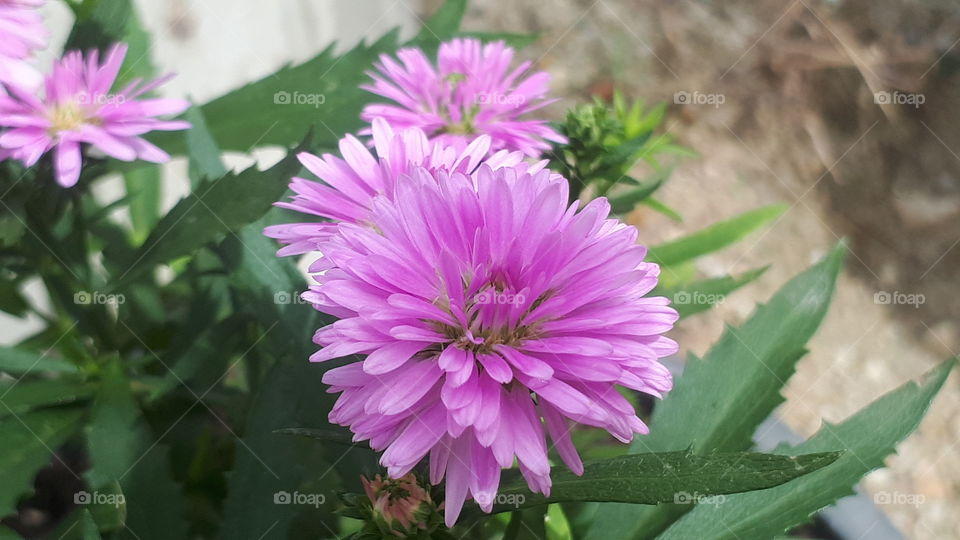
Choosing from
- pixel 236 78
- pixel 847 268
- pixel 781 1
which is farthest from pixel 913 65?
pixel 236 78

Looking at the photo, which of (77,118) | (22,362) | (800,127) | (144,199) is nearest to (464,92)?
(77,118)

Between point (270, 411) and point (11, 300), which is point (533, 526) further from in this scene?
point (11, 300)

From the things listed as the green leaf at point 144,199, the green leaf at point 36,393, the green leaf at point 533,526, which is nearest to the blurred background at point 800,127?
the green leaf at point 144,199

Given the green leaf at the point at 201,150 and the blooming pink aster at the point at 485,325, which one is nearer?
the blooming pink aster at the point at 485,325

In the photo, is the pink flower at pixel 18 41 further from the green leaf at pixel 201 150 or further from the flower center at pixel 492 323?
the flower center at pixel 492 323

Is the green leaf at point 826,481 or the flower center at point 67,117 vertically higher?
the green leaf at point 826,481

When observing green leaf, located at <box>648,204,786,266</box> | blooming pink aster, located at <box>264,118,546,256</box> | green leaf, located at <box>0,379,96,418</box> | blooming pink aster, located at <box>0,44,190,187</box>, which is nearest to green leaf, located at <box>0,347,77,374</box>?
green leaf, located at <box>0,379,96,418</box>

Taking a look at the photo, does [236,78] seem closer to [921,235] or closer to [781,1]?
[781,1]

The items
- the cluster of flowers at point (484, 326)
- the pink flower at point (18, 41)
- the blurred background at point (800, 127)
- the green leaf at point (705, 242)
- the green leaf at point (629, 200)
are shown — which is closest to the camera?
the cluster of flowers at point (484, 326)
